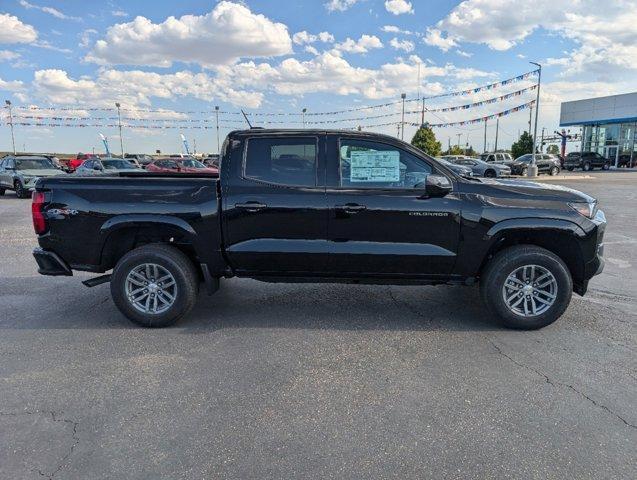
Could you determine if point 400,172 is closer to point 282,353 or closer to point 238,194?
point 238,194

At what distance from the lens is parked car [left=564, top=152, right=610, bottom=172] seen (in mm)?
45969

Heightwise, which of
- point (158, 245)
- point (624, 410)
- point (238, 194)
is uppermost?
point (238, 194)

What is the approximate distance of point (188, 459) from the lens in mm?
2695

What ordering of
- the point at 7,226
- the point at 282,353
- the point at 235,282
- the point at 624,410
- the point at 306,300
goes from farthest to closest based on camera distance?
1. the point at 7,226
2. the point at 235,282
3. the point at 306,300
4. the point at 282,353
5. the point at 624,410

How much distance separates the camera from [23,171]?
1878cm

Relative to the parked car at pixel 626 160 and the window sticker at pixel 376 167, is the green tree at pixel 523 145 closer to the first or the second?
the parked car at pixel 626 160

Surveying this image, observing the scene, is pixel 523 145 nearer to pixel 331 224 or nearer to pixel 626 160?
pixel 626 160

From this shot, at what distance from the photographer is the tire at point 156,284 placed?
459 centimetres

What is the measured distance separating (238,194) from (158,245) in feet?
3.18

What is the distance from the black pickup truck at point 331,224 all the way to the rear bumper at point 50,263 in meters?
0.02

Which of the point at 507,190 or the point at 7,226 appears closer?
the point at 507,190

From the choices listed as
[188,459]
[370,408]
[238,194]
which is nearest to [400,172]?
[238,194]

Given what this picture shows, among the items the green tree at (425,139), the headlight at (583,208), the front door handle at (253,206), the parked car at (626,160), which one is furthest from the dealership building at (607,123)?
the front door handle at (253,206)

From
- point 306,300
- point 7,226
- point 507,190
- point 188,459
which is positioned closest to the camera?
point 188,459
